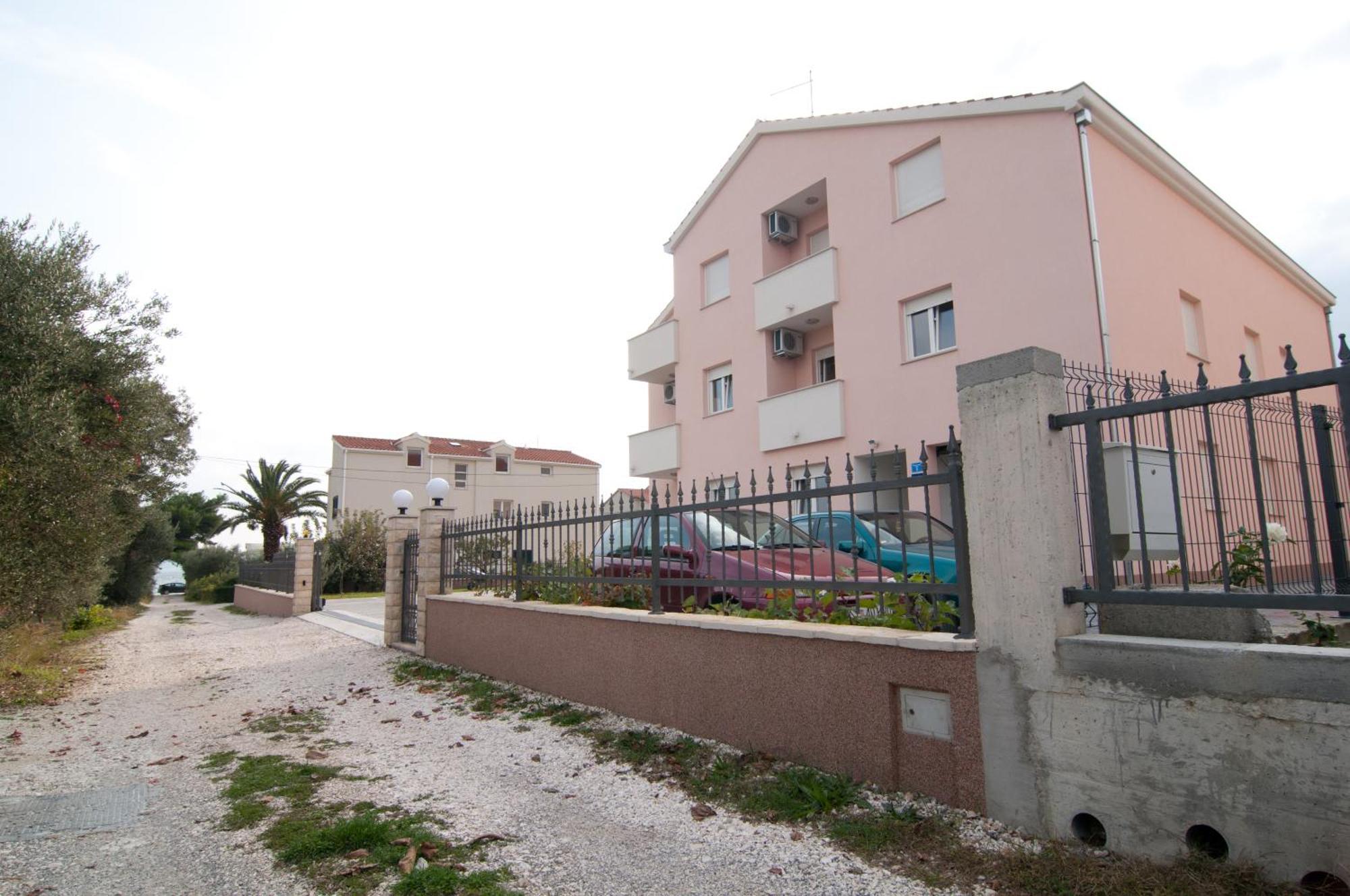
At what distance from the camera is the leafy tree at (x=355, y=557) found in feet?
95.3

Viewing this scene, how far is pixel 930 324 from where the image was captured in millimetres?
13922

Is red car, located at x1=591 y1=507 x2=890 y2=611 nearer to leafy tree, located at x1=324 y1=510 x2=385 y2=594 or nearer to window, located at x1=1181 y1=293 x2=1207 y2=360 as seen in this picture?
Answer: window, located at x1=1181 y1=293 x2=1207 y2=360

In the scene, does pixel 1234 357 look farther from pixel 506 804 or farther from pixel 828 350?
pixel 506 804

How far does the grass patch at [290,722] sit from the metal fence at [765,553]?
2220 mm

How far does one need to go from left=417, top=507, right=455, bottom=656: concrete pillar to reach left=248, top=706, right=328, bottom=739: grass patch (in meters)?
2.73

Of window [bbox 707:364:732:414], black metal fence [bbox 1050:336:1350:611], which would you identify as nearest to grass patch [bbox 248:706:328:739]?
black metal fence [bbox 1050:336:1350:611]

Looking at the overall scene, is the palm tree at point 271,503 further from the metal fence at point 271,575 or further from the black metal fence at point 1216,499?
the black metal fence at point 1216,499

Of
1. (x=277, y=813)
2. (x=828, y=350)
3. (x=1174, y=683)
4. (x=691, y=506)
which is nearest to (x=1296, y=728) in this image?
(x=1174, y=683)

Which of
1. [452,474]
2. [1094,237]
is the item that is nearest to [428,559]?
[1094,237]

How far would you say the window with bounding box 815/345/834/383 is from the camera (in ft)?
56.3

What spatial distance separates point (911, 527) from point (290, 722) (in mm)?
6049

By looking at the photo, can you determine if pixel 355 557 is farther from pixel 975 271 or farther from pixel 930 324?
pixel 975 271

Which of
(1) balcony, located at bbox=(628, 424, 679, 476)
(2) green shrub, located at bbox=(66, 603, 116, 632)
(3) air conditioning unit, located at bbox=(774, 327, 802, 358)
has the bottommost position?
(2) green shrub, located at bbox=(66, 603, 116, 632)

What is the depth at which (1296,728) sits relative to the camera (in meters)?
2.64
